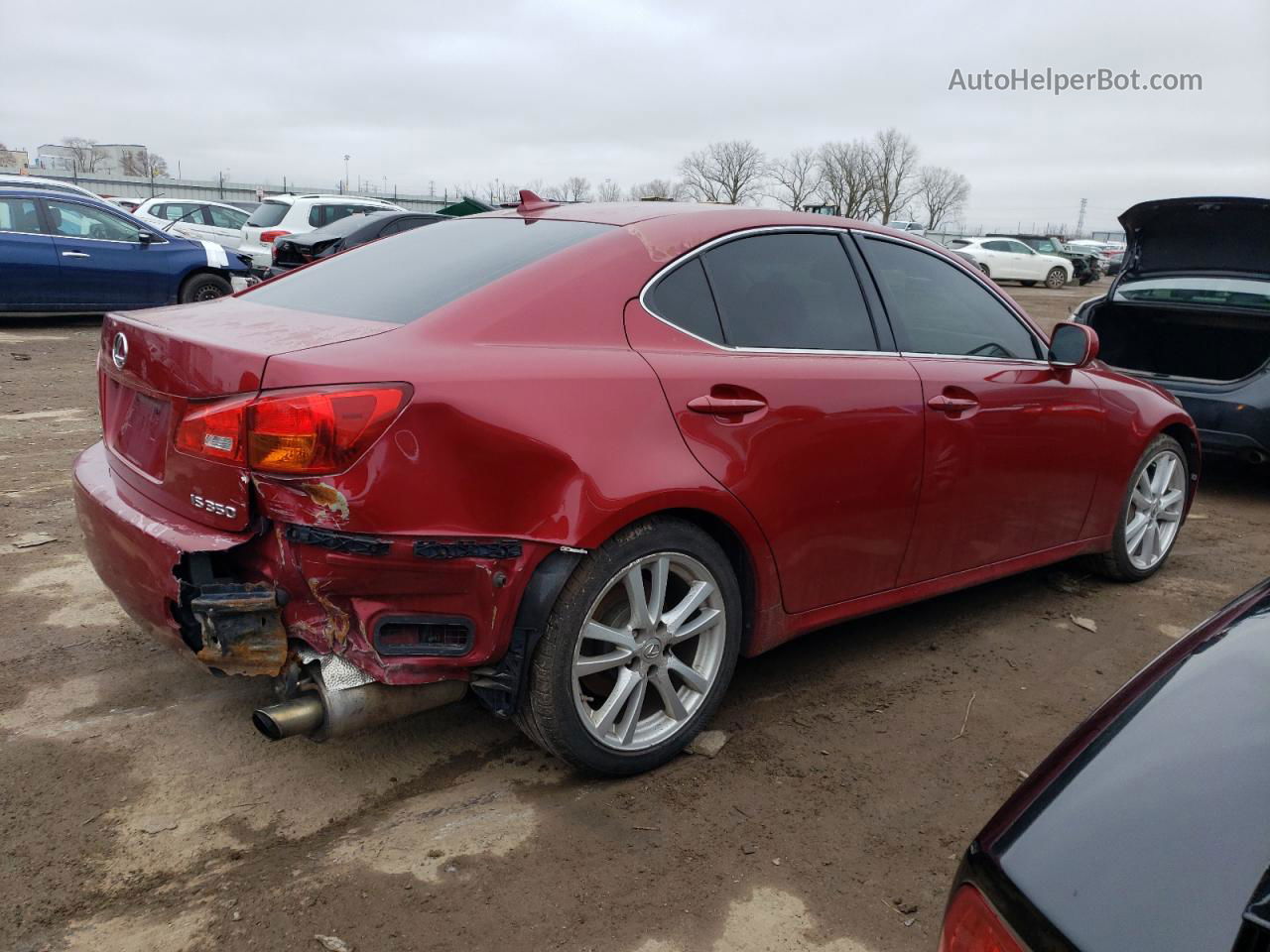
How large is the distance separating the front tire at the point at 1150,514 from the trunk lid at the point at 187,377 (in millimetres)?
3417

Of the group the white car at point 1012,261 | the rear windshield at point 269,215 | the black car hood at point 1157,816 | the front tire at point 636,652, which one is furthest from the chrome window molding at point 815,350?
the white car at point 1012,261

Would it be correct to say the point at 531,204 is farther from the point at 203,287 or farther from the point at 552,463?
the point at 203,287

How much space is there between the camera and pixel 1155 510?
15.3 ft

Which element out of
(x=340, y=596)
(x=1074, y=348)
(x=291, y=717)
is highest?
(x=1074, y=348)

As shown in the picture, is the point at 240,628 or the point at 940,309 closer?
the point at 240,628

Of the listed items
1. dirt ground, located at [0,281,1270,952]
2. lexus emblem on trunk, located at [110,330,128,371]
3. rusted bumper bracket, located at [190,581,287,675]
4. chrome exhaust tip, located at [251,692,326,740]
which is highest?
lexus emblem on trunk, located at [110,330,128,371]

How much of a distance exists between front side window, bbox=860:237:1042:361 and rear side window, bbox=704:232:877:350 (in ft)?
0.57

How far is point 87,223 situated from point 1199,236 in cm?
1112

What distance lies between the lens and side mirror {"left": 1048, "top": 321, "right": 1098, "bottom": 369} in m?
3.92

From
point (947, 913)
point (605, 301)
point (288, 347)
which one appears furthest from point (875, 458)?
point (947, 913)

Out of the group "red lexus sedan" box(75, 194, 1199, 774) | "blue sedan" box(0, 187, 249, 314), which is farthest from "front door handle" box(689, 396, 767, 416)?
"blue sedan" box(0, 187, 249, 314)

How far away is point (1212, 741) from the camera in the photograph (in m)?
1.35

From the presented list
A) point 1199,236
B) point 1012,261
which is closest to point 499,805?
point 1199,236

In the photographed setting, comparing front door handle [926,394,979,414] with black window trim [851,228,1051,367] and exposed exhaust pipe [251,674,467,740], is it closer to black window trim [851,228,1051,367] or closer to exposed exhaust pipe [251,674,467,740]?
black window trim [851,228,1051,367]
